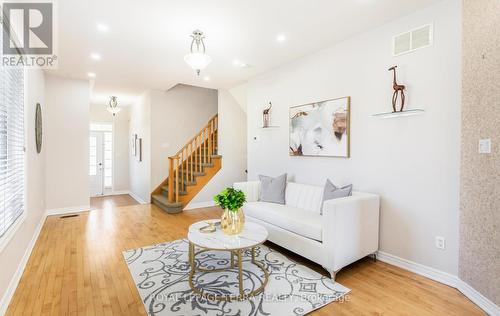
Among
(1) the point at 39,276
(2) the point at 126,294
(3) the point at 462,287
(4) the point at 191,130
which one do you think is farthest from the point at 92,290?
(4) the point at 191,130

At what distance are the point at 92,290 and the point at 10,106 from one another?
2.01 m

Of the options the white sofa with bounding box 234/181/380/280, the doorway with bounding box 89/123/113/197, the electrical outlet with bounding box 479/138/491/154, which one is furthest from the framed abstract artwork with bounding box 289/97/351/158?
the doorway with bounding box 89/123/113/197

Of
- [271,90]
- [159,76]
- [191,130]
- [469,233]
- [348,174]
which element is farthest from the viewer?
[191,130]

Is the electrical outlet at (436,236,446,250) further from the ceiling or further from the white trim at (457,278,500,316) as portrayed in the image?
the ceiling

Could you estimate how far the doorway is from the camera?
318 inches

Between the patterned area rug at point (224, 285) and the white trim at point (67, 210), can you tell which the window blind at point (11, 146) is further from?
the white trim at point (67, 210)

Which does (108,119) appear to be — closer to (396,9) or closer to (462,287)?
(396,9)

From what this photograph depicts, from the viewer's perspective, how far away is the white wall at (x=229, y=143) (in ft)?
20.7

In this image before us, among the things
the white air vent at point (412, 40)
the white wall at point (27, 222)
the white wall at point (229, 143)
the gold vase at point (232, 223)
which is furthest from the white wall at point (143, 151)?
the white air vent at point (412, 40)

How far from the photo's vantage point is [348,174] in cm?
344

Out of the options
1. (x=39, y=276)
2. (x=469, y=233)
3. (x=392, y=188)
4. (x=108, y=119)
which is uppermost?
(x=108, y=119)

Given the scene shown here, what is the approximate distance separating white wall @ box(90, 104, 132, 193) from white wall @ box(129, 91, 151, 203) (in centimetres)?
40

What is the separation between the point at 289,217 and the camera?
10.3 feet

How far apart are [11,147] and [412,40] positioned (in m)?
4.37
